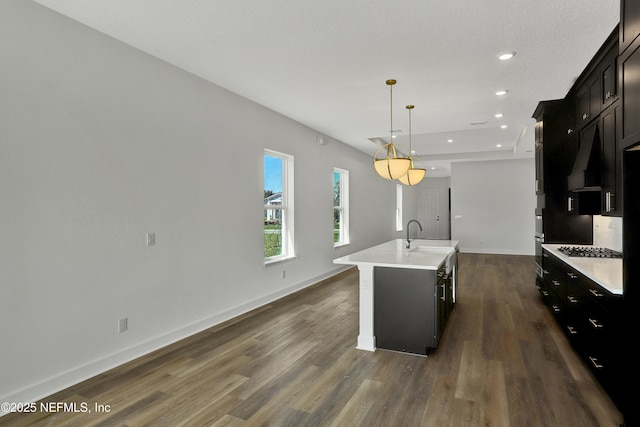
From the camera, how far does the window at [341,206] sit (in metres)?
7.47

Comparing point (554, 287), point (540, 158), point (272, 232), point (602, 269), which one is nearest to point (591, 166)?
point (602, 269)

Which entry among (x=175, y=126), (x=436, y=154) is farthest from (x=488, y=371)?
(x=436, y=154)

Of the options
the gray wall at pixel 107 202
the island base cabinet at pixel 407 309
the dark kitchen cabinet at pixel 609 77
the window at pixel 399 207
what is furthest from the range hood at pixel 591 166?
the window at pixel 399 207

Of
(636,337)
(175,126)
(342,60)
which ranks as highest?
(342,60)

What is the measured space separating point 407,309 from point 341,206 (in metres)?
4.53

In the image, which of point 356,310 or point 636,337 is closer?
point 636,337

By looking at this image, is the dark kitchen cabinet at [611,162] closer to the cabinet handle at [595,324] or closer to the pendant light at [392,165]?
the cabinet handle at [595,324]

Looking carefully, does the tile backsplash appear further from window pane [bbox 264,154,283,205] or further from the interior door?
the interior door

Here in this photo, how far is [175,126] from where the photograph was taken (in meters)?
3.59

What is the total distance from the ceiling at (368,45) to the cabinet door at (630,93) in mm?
731

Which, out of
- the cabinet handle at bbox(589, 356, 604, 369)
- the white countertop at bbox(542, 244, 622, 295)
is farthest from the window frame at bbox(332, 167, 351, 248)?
the cabinet handle at bbox(589, 356, 604, 369)

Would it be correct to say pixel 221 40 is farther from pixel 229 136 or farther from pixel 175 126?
pixel 229 136

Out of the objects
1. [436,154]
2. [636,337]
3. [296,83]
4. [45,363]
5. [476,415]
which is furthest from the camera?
[436,154]

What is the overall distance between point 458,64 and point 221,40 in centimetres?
223
